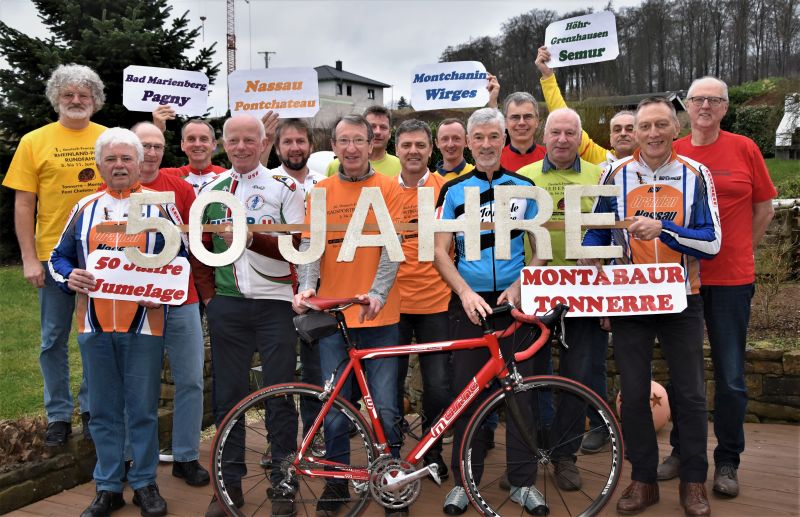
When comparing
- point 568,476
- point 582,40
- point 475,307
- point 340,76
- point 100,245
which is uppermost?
point 340,76

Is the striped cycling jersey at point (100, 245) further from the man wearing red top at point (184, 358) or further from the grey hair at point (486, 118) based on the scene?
the grey hair at point (486, 118)

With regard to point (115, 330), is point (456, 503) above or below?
below

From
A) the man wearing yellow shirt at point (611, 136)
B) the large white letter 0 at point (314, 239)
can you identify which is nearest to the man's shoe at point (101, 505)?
the large white letter 0 at point (314, 239)

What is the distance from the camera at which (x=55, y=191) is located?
4.39m

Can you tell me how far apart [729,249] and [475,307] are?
1542 mm

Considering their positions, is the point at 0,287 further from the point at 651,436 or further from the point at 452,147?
the point at 651,436

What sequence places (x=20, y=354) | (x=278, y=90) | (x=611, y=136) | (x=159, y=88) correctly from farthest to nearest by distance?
1. (x=20, y=354)
2. (x=159, y=88)
3. (x=278, y=90)
4. (x=611, y=136)

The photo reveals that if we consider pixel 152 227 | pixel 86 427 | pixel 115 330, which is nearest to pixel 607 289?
pixel 152 227

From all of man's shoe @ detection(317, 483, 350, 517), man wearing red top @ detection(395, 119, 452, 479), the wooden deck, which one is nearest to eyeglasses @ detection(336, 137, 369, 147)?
man wearing red top @ detection(395, 119, 452, 479)

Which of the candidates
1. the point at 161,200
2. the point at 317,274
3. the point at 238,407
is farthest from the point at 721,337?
the point at 161,200

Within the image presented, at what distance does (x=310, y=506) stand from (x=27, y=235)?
7.73 ft

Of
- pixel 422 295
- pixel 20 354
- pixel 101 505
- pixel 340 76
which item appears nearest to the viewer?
pixel 101 505

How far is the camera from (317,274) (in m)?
3.86

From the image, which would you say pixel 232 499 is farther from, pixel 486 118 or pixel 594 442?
pixel 486 118
